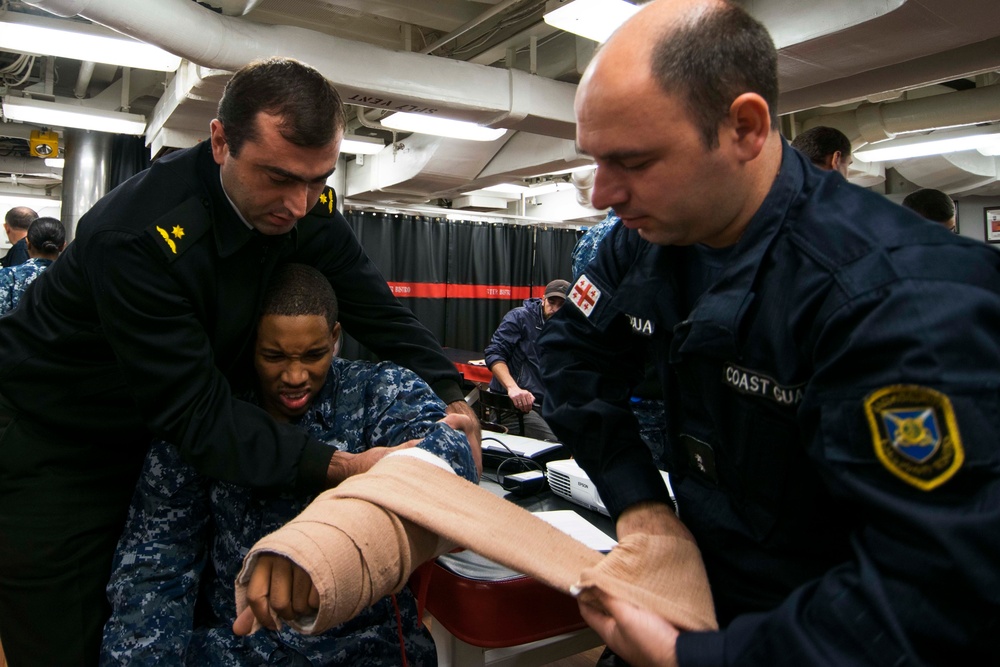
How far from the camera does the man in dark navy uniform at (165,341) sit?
1171 millimetres

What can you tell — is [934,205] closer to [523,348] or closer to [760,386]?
[523,348]

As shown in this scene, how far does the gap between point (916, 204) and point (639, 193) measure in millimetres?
2952

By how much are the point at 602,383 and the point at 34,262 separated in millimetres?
3589

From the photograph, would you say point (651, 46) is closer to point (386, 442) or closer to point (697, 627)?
point (697, 627)

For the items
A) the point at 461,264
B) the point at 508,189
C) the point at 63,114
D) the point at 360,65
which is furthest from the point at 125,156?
the point at 508,189

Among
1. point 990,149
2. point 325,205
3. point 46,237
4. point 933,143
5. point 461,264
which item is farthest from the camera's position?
point 461,264

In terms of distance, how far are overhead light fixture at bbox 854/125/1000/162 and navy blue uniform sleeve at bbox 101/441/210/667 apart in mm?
6309

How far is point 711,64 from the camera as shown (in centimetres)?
72

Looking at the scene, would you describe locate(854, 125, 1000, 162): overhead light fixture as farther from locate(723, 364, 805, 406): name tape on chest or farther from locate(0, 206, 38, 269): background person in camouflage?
locate(0, 206, 38, 269): background person in camouflage

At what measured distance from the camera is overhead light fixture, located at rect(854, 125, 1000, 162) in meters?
5.59

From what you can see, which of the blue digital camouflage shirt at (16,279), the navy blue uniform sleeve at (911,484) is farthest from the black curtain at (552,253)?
the navy blue uniform sleeve at (911,484)

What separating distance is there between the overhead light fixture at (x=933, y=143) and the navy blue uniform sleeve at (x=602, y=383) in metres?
5.88

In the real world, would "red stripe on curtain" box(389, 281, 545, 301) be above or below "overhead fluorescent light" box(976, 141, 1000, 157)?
below

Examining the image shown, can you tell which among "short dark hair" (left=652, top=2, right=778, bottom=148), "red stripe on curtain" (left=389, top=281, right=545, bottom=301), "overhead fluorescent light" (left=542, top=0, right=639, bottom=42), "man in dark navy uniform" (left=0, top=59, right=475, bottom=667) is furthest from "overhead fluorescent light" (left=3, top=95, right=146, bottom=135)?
"short dark hair" (left=652, top=2, right=778, bottom=148)
